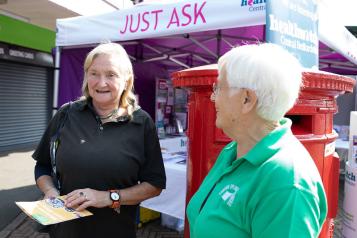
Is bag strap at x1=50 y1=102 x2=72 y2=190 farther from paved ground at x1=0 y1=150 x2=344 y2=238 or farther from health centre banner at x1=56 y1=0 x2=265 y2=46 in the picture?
paved ground at x1=0 y1=150 x2=344 y2=238

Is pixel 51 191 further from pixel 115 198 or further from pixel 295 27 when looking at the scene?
pixel 295 27

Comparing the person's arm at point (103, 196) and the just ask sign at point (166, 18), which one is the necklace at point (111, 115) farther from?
the just ask sign at point (166, 18)

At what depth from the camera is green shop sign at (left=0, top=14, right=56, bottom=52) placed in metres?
8.44

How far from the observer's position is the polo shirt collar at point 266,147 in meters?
1.00

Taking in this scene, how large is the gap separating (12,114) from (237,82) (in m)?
9.62

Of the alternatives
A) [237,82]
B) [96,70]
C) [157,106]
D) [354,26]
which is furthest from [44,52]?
[354,26]

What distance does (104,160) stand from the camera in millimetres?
1660

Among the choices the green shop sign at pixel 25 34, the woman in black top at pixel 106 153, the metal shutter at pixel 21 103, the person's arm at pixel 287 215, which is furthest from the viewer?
the metal shutter at pixel 21 103

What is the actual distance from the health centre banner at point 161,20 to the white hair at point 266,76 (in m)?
2.12

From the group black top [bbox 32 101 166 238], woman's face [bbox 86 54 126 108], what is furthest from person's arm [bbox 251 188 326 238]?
woman's face [bbox 86 54 126 108]

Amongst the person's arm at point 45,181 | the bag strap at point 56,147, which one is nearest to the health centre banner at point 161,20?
the bag strap at point 56,147

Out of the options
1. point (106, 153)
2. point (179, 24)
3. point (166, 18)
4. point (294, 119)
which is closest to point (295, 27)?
point (294, 119)

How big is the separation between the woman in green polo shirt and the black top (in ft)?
1.98

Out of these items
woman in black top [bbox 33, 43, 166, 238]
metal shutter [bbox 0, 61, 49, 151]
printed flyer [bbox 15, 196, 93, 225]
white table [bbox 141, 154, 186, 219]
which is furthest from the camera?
metal shutter [bbox 0, 61, 49, 151]
